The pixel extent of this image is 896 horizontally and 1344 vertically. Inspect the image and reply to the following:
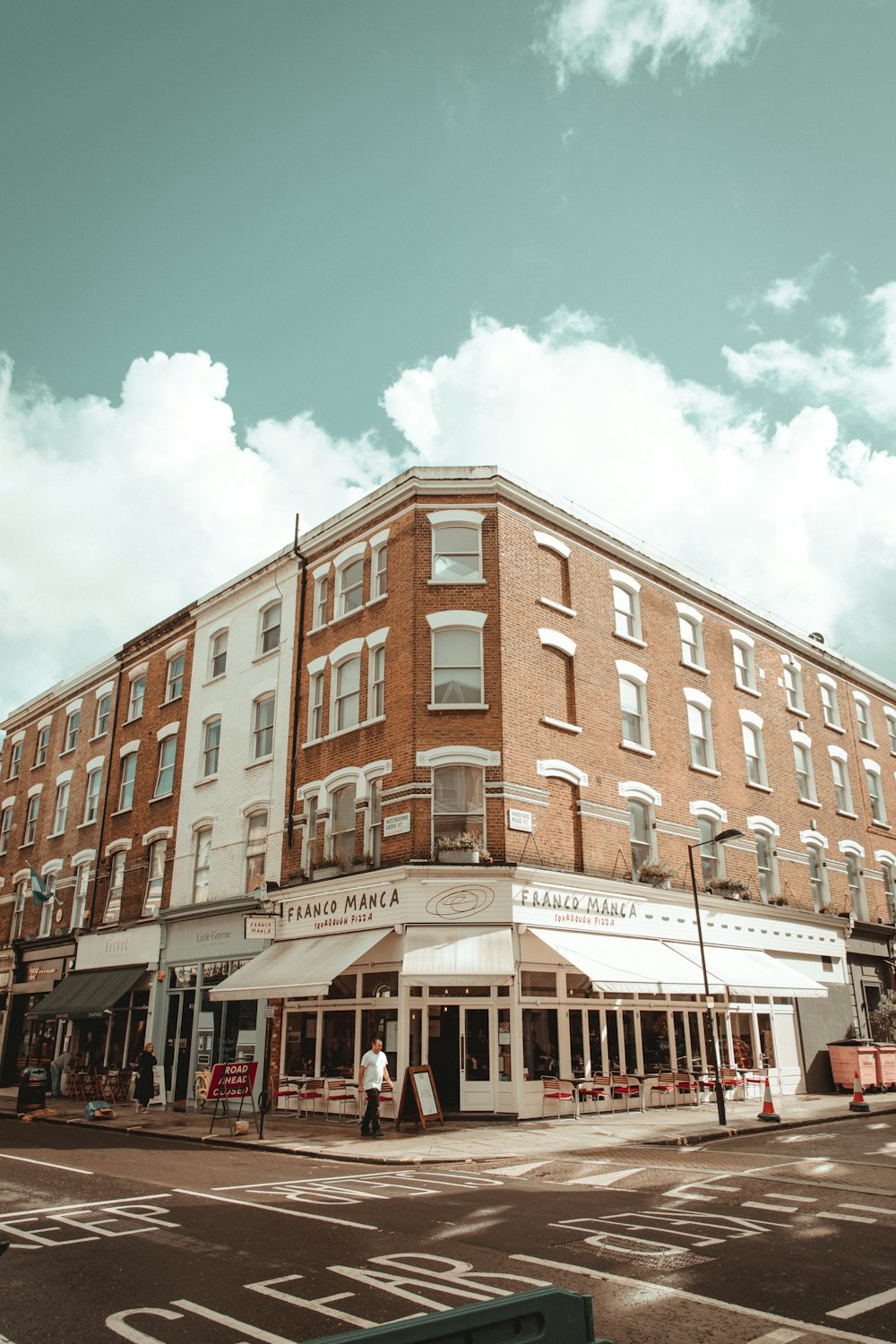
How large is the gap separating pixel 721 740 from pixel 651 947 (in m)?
7.47

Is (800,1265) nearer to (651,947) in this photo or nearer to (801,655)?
(651,947)

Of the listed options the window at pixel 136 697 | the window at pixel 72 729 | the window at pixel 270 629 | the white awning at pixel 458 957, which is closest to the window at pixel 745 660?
the white awning at pixel 458 957

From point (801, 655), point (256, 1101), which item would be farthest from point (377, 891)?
point (801, 655)

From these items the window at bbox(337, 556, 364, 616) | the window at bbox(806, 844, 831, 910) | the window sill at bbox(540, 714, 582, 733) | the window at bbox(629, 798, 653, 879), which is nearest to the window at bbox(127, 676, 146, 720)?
the window at bbox(337, 556, 364, 616)

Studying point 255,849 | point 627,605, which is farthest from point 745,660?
point 255,849

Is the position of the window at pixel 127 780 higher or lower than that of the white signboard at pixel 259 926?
higher

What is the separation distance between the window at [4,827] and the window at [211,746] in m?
14.5

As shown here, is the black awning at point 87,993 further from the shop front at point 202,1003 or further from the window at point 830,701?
the window at point 830,701

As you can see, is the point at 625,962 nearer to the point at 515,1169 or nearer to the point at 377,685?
the point at 515,1169

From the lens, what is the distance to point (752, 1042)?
957 inches

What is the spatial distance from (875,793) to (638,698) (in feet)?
44.3

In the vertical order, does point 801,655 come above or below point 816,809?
above

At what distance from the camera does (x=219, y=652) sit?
28250 mm

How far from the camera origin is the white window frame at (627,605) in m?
25.2
